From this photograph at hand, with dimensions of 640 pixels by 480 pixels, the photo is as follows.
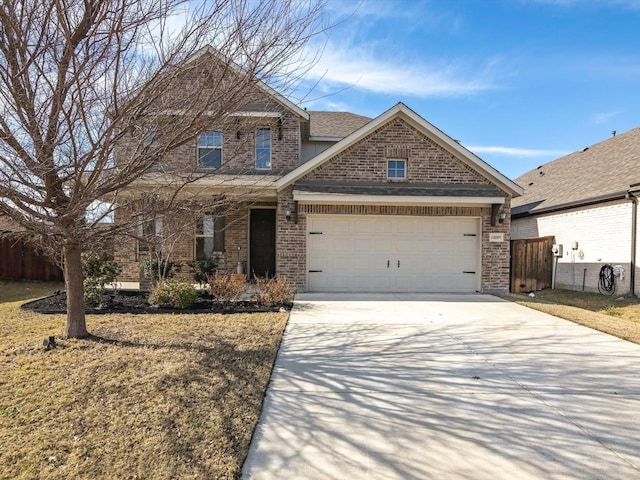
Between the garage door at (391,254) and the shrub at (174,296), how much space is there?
148 inches

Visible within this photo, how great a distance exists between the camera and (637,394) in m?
4.03

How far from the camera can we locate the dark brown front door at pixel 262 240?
13039mm

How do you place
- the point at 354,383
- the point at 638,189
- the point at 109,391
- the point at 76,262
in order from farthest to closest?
1. the point at 638,189
2. the point at 76,262
3. the point at 354,383
4. the point at 109,391

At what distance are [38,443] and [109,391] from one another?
3.00 ft

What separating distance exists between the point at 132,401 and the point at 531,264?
40.7ft

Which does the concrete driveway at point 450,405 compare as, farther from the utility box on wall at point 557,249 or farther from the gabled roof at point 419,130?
the utility box on wall at point 557,249

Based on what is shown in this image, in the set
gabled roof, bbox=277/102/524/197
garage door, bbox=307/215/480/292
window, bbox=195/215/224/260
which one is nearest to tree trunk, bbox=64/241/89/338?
gabled roof, bbox=277/102/524/197

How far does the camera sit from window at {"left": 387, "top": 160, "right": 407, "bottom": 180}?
36.5ft

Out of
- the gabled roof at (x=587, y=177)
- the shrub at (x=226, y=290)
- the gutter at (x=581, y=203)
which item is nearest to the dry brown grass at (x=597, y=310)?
the gutter at (x=581, y=203)

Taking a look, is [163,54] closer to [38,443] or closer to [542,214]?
[38,443]

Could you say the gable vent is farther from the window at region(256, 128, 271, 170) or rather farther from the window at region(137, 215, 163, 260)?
the window at region(137, 215, 163, 260)

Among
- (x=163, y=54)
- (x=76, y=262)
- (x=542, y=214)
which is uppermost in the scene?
(x=163, y=54)

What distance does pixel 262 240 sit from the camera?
42.9 ft

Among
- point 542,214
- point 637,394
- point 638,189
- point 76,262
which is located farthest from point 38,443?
point 542,214
